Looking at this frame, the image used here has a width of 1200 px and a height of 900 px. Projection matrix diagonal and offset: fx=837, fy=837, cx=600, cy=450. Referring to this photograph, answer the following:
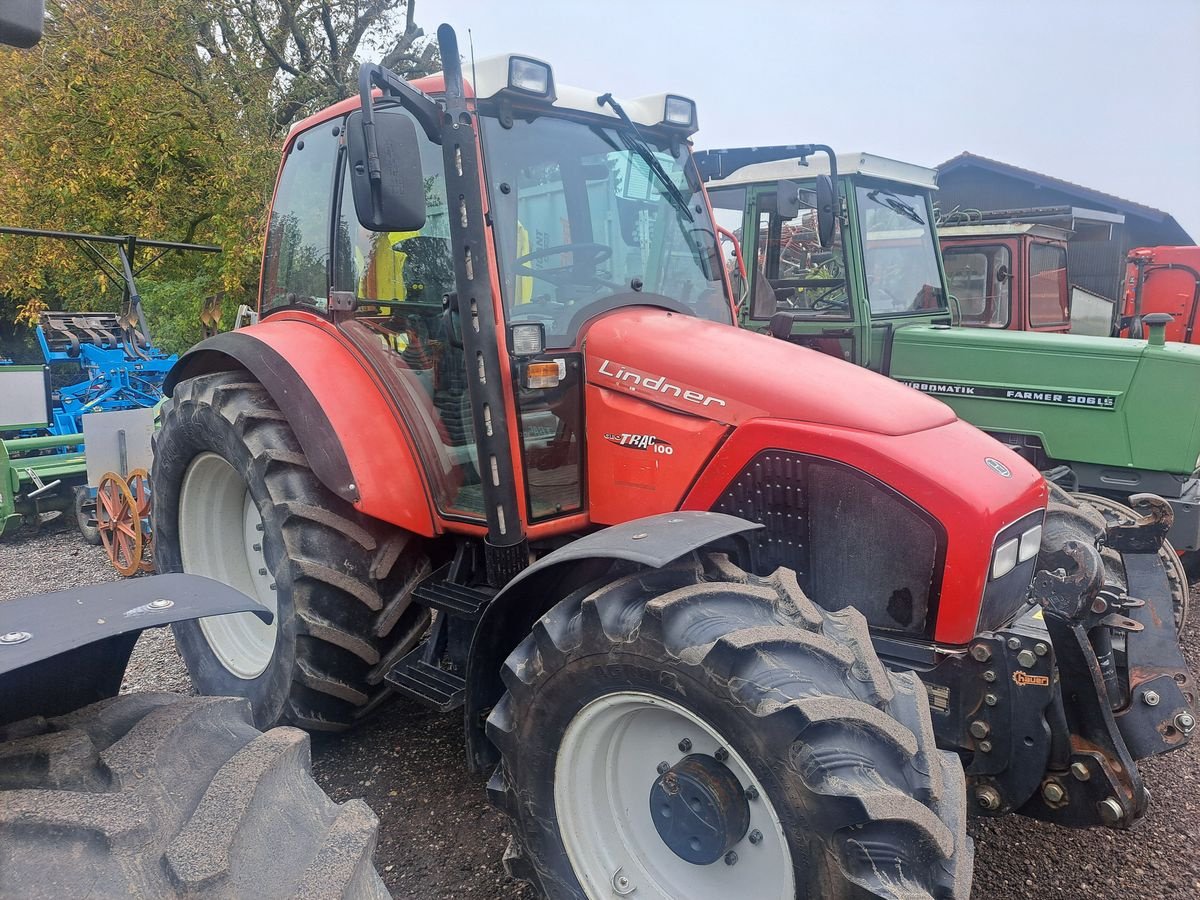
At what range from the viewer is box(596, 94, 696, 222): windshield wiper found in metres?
2.79

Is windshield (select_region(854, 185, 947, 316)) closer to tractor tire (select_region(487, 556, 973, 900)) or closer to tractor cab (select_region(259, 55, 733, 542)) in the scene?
tractor cab (select_region(259, 55, 733, 542))

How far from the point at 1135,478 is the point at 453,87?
14.5 ft

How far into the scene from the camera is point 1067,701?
221cm

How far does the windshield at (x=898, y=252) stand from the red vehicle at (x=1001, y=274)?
358 millimetres

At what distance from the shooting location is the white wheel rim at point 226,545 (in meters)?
3.39

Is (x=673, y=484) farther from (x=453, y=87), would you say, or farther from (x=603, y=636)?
(x=453, y=87)

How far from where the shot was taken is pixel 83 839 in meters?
1.23

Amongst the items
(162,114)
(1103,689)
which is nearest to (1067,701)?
(1103,689)

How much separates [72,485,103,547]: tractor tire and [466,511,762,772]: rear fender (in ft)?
15.1

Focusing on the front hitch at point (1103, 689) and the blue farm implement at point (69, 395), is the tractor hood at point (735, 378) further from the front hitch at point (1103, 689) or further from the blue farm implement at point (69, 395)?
the blue farm implement at point (69, 395)

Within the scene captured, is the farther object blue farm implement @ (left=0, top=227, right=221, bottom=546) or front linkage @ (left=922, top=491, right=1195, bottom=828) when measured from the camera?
blue farm implement @ (left=0, top=227, right=221, bottom=546)

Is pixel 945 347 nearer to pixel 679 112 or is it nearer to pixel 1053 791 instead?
pixel 679 112

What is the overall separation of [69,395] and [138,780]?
296 inches

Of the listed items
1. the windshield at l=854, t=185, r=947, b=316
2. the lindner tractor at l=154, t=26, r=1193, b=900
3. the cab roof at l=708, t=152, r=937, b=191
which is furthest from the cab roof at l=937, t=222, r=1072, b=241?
the lindner tractor at l=154, t=26, r=1193, b=900
